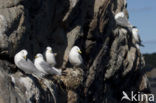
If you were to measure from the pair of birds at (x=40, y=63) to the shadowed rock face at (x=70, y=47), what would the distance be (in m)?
0.26

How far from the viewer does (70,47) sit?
818 inches

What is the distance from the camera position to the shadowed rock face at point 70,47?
1556cm

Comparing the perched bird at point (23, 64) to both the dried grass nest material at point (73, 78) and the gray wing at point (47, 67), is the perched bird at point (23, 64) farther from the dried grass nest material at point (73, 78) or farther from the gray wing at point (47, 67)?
the dried grass nest material at point (73, 78)

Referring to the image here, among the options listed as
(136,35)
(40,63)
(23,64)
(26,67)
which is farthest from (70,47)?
(136,35)

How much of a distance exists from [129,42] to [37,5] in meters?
9.30

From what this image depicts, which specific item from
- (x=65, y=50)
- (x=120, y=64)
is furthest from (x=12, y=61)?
(x=120, y=64)

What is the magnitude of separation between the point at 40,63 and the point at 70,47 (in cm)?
431

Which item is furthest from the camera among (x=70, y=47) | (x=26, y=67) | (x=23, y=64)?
(x=70, y=47)

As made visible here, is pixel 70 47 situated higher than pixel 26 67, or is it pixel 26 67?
pixel 26 67

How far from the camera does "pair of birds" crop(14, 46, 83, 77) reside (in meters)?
15.1

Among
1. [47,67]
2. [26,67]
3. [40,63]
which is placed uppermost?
[26,67]

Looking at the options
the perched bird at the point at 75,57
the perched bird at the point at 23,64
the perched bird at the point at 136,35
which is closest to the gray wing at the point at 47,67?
the perched bird at the point at 23,64

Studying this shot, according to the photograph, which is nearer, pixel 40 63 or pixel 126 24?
pixel 40 63

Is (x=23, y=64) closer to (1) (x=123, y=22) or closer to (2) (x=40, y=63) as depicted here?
(2) (x=40, y=63)
